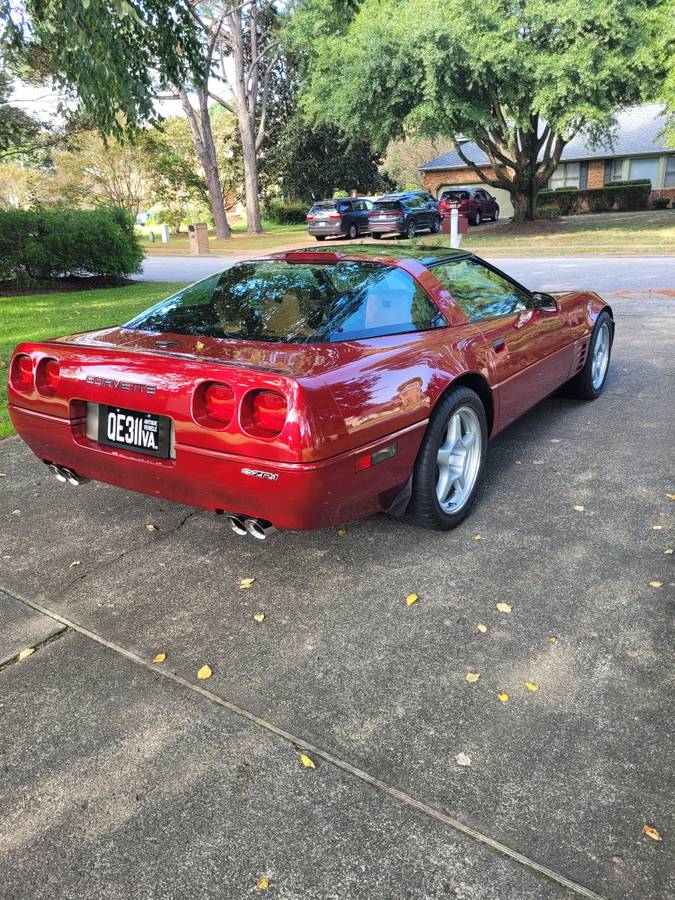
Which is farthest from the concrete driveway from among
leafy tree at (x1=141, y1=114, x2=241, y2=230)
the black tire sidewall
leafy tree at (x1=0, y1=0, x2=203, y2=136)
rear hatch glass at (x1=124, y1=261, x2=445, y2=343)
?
leafy tree at (x1=141, y1=114, x2=241, y2=230)

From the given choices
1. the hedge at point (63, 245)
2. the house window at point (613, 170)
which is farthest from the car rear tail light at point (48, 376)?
the house window at point (613, 170)

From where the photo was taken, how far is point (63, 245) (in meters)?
15.2

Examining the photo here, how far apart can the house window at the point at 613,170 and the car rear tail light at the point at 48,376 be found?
4250cm

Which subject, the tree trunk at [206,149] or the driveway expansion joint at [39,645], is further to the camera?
the tree trunk at [206,149]

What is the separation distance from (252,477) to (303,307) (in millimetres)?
1017

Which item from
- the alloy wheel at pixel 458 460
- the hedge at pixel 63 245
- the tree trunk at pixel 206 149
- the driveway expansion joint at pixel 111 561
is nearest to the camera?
the driveway expansion joint at pixel 111 561

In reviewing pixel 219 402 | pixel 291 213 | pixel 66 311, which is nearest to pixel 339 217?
pixel 66 311

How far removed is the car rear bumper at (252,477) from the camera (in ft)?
8.93

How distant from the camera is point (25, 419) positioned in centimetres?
346

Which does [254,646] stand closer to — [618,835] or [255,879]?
[255,879]

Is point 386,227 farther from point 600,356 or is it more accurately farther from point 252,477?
point 252,477

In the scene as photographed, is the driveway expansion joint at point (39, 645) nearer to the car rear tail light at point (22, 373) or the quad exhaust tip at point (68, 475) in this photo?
the quad exhaust tip at point (68, 475)

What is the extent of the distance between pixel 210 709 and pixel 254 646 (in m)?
0.38

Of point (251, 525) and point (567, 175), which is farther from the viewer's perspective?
point (567, 175)
